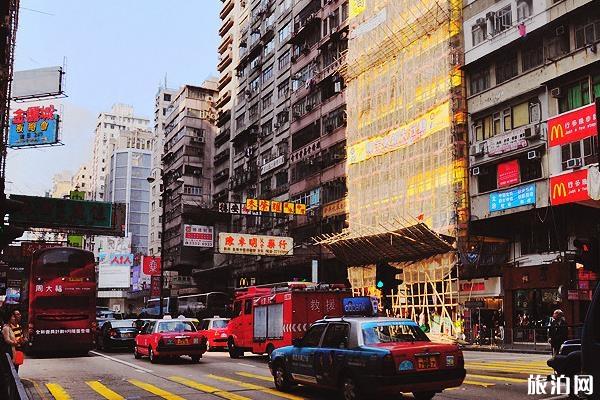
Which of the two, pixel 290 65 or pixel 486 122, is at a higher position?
pixel 290 65

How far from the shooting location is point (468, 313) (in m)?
34.1

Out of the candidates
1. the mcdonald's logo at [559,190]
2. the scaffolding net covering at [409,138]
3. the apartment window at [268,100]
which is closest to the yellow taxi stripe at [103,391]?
the scaffolding net covering at [409,138]

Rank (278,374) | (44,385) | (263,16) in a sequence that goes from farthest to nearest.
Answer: (263,16) → (44,385) → (278,374)

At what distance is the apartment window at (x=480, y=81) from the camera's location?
36.4m

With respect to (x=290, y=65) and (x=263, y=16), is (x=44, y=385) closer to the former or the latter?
(x=290, y=65)

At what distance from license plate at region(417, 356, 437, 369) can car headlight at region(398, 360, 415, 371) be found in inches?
5.5

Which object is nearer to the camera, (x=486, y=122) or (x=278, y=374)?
(x=278, y=374)

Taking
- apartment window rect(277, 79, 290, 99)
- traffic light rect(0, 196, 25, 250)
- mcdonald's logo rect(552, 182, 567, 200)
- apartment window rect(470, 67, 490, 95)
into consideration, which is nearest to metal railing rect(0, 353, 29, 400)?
traffic light rect(0, 196, 25, 250)

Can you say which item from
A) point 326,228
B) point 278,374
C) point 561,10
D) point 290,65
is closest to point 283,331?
→ point 278,374

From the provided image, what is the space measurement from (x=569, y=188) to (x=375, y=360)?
22047mm

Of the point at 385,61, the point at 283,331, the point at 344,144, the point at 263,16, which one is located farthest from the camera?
the point at 263,16

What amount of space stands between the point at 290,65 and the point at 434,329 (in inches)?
1290

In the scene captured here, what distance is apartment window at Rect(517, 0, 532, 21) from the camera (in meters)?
33.5

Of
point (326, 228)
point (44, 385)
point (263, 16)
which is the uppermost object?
point (263, 16)
